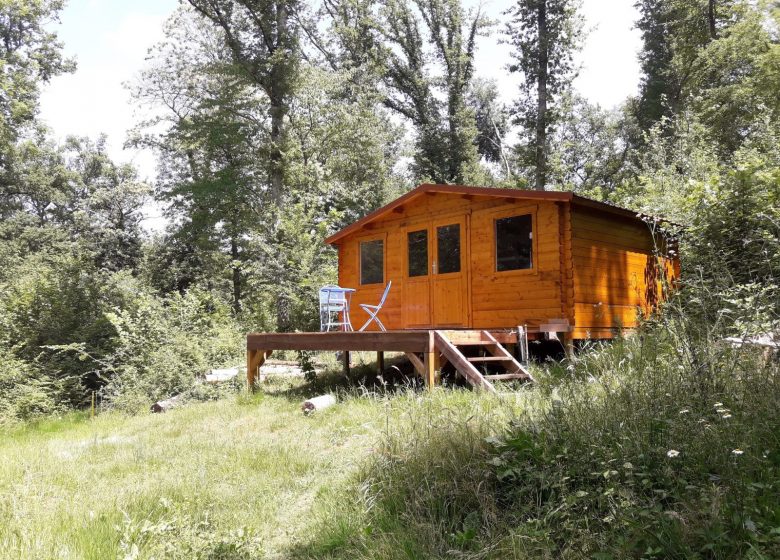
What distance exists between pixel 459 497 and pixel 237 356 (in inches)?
384

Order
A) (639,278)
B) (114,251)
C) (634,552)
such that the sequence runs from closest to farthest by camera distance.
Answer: (634,552) < (639,278) < (114,251)

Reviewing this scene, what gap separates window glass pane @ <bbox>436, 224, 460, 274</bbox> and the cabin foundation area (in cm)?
150

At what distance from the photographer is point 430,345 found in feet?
20.4

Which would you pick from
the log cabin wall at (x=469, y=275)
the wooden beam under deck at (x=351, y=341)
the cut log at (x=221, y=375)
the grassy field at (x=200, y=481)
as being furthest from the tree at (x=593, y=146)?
the grassy field at (x=200, y=481)

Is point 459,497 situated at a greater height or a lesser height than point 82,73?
lesser

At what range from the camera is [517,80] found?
831 inches

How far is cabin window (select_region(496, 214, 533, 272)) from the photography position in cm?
822

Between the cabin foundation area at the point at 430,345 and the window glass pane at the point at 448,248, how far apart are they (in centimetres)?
150

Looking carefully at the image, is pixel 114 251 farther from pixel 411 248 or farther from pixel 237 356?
pixel 411 248

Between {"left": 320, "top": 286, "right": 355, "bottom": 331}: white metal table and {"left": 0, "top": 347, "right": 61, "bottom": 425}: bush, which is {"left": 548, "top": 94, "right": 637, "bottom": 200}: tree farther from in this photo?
{"left": 0, "top": 347, "right": 61, "bottom": 425}: bush

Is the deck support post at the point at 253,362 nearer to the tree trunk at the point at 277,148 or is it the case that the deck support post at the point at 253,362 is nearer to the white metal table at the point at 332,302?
the white metal table at the point at 332,302

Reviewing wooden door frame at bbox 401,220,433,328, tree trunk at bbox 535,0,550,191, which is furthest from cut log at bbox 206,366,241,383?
tree trunk at bbox 535,0,550,191

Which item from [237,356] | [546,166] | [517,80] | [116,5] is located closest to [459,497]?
[237,356]

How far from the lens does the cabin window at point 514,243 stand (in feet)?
27.0
